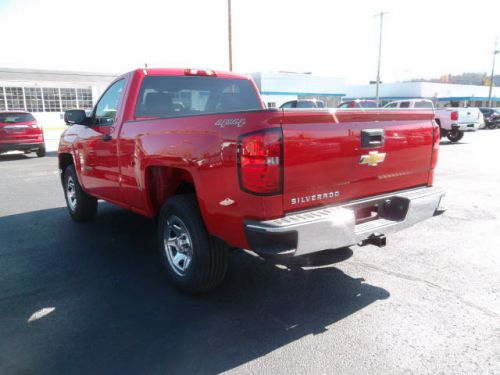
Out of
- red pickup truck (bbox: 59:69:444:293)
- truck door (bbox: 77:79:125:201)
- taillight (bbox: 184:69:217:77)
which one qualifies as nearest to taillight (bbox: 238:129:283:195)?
red pickup truck (bbox: 59:69:444:293)

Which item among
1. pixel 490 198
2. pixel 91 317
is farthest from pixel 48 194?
pixel 490 198

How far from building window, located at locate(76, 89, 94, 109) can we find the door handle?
107 feet

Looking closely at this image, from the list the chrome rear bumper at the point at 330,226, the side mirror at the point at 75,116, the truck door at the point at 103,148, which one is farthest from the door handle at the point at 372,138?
the side mirror at the point at 75,116

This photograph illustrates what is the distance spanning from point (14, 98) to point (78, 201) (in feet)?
94.7

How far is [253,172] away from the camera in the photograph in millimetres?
2791

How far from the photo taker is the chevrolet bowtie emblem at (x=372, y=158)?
130 inches

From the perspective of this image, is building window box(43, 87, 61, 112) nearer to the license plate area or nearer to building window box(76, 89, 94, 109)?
building window box(76, 89, 94, 109)

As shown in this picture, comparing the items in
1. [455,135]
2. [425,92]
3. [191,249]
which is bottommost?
[455,135]

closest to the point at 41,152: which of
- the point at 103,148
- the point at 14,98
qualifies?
the point at 103,148

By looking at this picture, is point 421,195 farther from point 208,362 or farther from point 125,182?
point 125,182

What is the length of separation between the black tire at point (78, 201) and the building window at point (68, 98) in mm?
28679

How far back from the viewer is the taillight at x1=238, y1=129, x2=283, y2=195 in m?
2.75

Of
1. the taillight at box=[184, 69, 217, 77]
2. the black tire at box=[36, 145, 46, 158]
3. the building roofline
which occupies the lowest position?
the black tire at box=[36, 145, 46, 158]

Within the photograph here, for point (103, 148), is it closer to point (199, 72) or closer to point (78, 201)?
point (199, 72)
